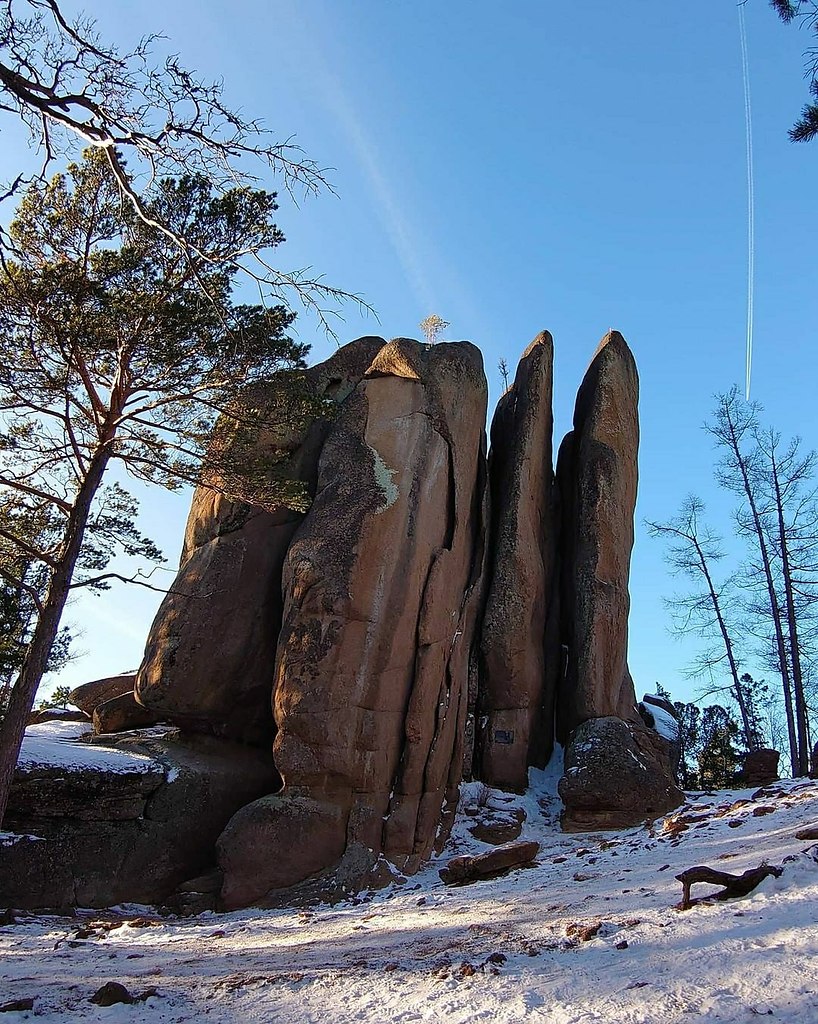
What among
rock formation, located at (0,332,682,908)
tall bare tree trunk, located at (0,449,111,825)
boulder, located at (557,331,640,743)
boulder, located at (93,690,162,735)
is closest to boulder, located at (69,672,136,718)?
rock formation, located at (0,332,682,908)

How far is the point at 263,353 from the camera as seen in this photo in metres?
12.4

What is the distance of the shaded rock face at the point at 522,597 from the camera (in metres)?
16.4

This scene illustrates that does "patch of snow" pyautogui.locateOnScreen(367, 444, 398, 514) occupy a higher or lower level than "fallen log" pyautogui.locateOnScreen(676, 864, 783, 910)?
higher

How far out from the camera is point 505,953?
568 centimetres

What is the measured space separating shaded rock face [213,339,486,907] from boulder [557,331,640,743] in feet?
8.97

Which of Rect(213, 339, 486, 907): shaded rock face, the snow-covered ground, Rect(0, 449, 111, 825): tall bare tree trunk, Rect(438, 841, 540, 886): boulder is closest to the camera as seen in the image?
the snow-covered ground

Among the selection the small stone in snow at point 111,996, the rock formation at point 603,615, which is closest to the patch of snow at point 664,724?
the rock formation at point 603,615

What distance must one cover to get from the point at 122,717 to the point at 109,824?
3.33 metres

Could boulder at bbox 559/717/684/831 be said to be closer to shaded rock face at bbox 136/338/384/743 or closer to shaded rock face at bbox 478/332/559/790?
shaded rock face at bbox 478/332/559/790

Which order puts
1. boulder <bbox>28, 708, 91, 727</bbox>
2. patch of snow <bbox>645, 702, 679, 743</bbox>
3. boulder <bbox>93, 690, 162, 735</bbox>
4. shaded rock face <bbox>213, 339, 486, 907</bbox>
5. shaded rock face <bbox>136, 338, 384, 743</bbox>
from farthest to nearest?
patch of snow <bbox>645, 702, 679, 743</bbox>, boulder <bbox>28, 708, 91, 727</bbox>, boulder <bbox>93, 690, 162, 735</bbox>, shaded rock face <bbox>136, 338, 384, 743</bbox>, shaded rock face <bbox>213, 339, 486, 907</bbox>

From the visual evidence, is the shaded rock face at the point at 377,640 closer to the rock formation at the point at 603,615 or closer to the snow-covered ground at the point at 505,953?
the snow-covered ground at the point at 505,953

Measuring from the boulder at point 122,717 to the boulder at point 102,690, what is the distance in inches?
97.8

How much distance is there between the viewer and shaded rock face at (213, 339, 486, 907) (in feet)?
39.8

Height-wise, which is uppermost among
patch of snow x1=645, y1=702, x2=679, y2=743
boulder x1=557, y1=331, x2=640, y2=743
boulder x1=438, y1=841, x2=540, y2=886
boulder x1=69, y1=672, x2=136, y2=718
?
boulder x1=557, y1=331, x2=640, y2=743
